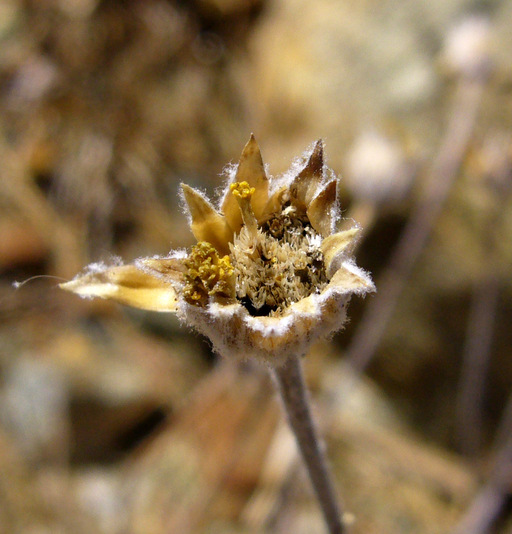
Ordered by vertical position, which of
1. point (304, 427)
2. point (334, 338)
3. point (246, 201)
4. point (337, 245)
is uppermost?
point (334, 338)

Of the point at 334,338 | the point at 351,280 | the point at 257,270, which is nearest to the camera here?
the point at 351,280

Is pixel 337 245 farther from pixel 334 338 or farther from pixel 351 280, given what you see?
pixel 334 338

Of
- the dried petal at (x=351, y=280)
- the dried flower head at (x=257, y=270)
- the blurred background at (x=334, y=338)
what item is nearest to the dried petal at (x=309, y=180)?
the dried flower head at (x=257, y=270)

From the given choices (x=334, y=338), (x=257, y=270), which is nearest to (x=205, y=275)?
(x=257, y=270)

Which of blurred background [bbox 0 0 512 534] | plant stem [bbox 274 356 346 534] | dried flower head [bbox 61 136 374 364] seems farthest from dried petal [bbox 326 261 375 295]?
blurred background [bbox 0 0 512 534]

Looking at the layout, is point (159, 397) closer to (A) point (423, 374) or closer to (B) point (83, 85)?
(A) point (423, 374)

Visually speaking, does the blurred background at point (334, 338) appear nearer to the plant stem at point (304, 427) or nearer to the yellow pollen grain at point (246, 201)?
the plant stem at point (304, 427)
